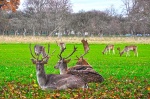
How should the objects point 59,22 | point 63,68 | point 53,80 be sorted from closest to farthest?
point 53,80
point 63,68
point 59,22

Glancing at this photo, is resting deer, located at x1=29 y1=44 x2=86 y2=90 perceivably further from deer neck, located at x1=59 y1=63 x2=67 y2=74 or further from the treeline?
the treeline

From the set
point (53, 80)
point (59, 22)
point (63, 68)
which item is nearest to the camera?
point (53, 80)

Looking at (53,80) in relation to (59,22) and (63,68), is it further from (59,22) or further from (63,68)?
(59,22)

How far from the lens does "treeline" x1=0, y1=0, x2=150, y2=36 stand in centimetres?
7031

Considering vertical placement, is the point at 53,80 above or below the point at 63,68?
below

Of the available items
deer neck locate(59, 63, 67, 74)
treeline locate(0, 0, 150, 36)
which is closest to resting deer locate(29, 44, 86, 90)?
deer neck locate(59, 63, 67, 74)

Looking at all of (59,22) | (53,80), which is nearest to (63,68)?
(53,80)

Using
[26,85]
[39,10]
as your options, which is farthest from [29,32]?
[26,85]

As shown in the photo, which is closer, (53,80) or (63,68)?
(53,80)

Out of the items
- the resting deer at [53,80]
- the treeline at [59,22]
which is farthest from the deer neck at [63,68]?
the treeline at [59,22]

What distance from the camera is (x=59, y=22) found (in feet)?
232

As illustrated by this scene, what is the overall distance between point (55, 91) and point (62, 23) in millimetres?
62806

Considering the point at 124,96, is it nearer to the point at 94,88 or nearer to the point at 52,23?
the point at 94,88

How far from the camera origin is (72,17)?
8088cm
